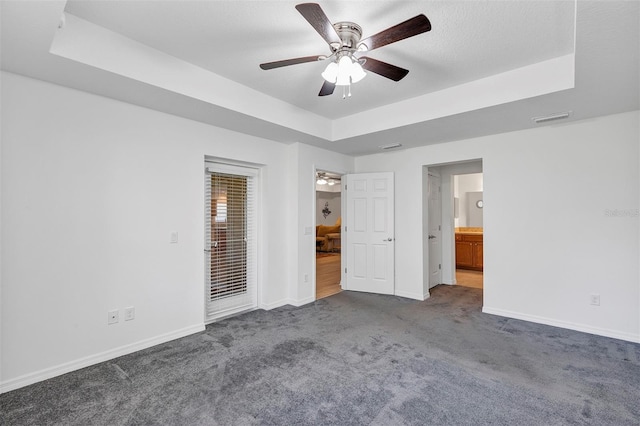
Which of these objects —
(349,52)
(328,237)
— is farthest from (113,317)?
(328,237)

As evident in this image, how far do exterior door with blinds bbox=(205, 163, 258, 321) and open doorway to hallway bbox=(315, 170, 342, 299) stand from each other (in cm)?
124

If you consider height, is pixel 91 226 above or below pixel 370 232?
above

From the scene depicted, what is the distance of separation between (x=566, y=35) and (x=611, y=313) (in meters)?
2.85

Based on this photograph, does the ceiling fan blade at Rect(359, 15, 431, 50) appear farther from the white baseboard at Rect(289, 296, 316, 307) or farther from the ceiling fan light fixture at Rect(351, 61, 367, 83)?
the white baseboard at Rect(289, 296, 316, 307)

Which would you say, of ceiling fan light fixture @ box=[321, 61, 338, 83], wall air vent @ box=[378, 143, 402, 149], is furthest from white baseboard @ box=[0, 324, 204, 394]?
wall air vent @ box=[378, 143, 402, 149]

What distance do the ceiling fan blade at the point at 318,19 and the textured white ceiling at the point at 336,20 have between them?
11.8 inches

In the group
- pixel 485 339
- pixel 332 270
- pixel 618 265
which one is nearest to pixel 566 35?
pixel 618 265

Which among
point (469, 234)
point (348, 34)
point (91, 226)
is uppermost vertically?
point (348, 34)

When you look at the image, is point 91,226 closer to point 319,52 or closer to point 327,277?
point 319,52

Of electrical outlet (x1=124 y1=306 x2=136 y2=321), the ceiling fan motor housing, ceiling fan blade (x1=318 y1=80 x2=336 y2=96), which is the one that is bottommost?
electrical outlet (x1=124 y1=306 x2=136 y2=321)

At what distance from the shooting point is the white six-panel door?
16.2 feet

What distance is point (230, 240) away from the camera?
13.0ft

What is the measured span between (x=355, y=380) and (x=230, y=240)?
7.70ft

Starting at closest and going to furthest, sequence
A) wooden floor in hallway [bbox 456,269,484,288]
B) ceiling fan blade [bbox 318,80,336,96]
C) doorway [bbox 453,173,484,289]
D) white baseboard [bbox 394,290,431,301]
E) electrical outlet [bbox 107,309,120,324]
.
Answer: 1. ceiling fan blade [bbox 318,80,336,96]
2. electrical outlet [bbox 107,309,120,324]
3. white baseboard [bbox 394,290,431,301]
4. wooden floor in hallway [bbox 456,269,484,288]
5. doorway [bbox 453,173,484,289]
